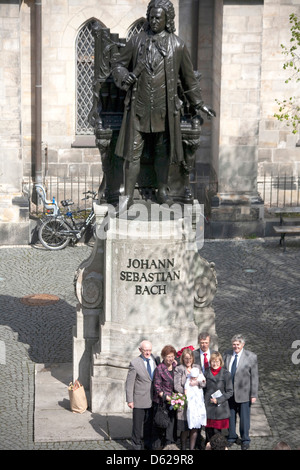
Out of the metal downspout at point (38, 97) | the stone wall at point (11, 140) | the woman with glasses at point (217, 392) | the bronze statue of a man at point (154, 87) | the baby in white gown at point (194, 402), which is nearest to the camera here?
the baby in white gown at point (194, 402)

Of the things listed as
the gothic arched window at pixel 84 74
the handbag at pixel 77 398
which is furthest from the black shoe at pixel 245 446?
the gothic arched window at pixel 84 74

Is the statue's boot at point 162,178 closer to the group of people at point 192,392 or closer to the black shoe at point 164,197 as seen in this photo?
the black shoe at point 164,197

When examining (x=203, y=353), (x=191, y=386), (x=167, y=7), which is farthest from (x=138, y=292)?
(x=167, y=7)

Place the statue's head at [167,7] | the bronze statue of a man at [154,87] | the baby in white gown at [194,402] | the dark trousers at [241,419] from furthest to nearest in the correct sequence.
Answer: the bronze statue of a man at [154,87]
the statue's head at [167,7]
the dark trousers at [241,419]
the baby in white gown at [194,402]

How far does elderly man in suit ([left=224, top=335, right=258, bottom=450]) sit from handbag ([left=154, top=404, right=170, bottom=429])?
2.78 feet

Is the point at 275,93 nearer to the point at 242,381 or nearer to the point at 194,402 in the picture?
the point at 242,381

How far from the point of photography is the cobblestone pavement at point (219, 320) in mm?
14430

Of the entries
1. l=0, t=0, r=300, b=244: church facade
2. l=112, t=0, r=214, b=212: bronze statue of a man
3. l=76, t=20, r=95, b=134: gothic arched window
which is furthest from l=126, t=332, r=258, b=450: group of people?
l=76, t=20, r=95, b=134: gothic arched window

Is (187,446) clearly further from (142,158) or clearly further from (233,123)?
(233,123)

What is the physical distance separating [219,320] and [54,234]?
208 inches

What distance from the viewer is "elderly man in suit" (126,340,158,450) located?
43.9 ft

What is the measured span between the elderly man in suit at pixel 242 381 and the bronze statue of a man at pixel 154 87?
8.86ft

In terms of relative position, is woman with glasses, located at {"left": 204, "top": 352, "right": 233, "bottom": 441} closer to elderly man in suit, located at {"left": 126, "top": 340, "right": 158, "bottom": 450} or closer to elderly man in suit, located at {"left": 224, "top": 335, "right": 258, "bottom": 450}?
elderly man in suit, located at {"left": 224, "top": 335, "right": 258, "bottom": 450}

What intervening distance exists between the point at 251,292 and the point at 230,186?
184 inches
